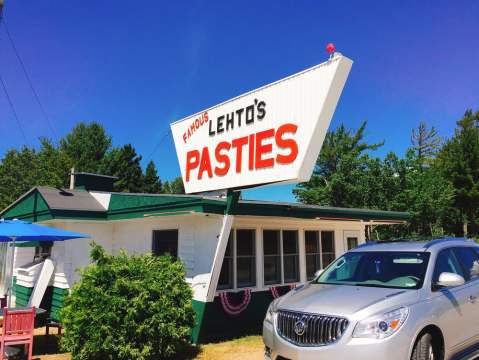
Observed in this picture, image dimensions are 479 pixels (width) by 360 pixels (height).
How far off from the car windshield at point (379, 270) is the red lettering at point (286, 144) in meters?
2.04

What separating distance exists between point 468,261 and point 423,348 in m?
2.19

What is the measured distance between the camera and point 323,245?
40.9 ft

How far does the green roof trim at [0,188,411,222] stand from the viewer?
8500 millimetres

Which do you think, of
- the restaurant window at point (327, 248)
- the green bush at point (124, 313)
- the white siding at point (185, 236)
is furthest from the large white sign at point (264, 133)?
the restaurant window at point (327, 248)

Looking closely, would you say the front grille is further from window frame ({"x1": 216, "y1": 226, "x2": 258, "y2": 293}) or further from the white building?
window frame ({"x1": 216, "y1": 226, "x2": 258, "y2": 293})

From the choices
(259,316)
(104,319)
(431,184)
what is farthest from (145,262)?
(431,184)

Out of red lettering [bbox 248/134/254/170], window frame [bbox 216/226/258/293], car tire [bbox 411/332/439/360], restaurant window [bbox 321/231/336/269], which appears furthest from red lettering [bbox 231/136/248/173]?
restaurant window [bbox 321/231/336/269]

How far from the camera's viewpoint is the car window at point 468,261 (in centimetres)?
577

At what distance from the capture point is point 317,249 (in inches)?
480

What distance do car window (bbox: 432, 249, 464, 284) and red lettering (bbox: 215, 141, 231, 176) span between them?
4485 mm

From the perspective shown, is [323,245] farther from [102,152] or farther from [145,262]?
[102,152]

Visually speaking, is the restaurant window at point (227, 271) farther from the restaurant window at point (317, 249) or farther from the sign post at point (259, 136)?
the restaurant window at point (317, 249)

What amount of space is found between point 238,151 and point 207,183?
3.99 ft

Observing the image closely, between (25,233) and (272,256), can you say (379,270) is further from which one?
(25,233)
